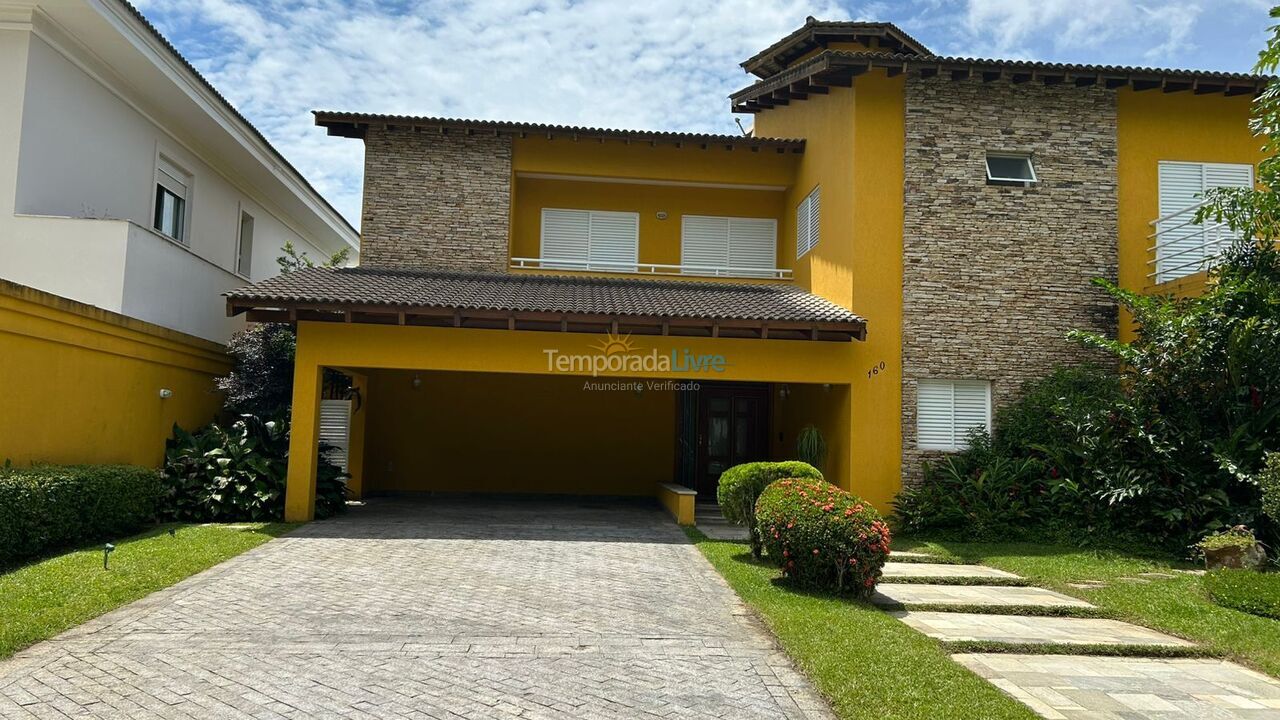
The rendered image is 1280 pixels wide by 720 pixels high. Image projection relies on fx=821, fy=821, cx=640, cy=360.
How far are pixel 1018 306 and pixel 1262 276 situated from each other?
3177mm

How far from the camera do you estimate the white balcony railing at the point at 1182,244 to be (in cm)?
1340

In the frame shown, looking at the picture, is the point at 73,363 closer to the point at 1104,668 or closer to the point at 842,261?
the point at 842,261

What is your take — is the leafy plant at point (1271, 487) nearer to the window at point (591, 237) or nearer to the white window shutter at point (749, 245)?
the white window shutter at point (749, 245)

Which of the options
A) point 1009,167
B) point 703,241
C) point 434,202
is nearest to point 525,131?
point 434,202

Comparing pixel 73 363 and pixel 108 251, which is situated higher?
pixel 108 251

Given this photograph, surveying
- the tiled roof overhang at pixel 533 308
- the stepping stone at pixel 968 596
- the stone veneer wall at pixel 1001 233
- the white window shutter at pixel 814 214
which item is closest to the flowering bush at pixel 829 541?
the stepping stone at pixel 968 596

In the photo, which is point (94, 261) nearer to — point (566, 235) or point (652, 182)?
point (566, 235)

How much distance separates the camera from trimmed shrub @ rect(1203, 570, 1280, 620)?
7.80m

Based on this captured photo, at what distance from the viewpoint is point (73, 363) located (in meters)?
11.0

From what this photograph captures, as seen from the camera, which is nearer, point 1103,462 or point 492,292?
point 1103,462

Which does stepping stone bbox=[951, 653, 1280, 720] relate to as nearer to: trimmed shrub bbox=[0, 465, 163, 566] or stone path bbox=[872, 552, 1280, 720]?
stone path bbox=[872, 552, 1280, 720]

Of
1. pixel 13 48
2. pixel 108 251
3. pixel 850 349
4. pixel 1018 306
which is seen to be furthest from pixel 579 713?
pixel 13 48

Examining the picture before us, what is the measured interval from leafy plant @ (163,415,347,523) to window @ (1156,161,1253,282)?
14.1 meters

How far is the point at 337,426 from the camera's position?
1506cm
